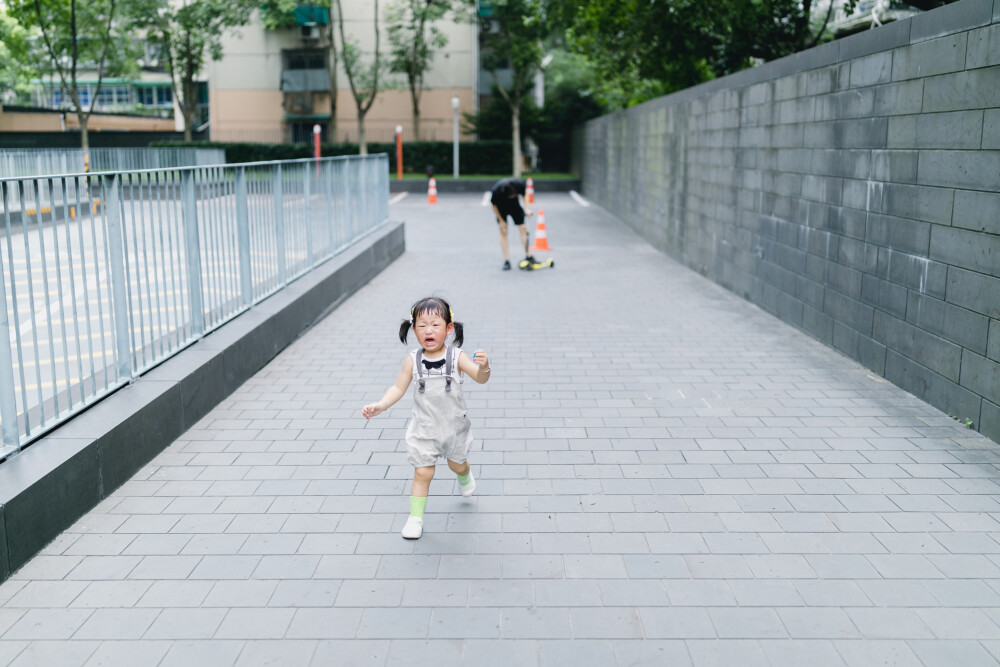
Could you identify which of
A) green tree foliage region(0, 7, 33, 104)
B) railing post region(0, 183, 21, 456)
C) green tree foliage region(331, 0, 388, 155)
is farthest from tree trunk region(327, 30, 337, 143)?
railing post region(0, 183, 21, 456)

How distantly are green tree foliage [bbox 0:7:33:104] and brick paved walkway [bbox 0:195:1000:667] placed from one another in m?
38.5

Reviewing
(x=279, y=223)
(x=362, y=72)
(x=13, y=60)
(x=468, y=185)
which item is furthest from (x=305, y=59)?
(x=279, y=223)

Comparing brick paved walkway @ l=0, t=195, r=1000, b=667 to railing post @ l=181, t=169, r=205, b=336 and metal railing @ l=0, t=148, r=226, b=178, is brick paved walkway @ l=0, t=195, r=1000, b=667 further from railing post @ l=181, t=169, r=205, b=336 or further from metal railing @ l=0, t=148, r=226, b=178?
metal railing @ l=0, t=148, r=226, b=178

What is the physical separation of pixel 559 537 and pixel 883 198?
4405 millimetres

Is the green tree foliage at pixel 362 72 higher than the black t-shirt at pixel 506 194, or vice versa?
the green tree foliage at pixel 362 72

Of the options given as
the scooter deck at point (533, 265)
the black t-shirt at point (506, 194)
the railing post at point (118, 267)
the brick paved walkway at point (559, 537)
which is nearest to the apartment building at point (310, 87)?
the scooter deck at point (533, 265)

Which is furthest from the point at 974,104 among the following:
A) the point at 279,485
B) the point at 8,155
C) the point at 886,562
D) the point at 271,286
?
the point at 8,155

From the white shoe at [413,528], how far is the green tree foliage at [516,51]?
31.1m

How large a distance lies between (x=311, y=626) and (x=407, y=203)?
25741mm

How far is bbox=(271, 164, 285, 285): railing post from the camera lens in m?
8.91

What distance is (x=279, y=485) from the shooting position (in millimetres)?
5008

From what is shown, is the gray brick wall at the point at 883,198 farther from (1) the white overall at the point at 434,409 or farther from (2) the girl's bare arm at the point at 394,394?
(2) the girl's bare arm at the point at 394,394

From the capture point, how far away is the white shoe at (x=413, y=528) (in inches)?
169

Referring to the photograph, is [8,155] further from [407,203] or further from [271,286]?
[271,286]
